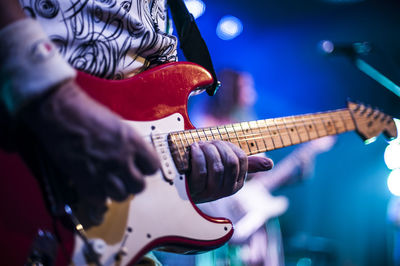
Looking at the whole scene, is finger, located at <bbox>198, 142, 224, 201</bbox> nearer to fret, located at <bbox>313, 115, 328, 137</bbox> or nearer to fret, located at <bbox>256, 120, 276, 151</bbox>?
fret, located at <bbox>256, 120, 276, 151</bbox>

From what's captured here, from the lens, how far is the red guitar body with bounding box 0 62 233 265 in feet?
2.18

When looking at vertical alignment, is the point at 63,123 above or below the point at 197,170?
above

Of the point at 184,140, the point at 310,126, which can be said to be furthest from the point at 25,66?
the point at 310,126

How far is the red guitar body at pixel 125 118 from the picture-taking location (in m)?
0.66

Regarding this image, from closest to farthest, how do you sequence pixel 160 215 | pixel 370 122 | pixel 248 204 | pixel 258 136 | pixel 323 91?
pixel 160 215 → pixel 258 136 → pixel 370 122 → pixel 248 204 → pixel 323 91

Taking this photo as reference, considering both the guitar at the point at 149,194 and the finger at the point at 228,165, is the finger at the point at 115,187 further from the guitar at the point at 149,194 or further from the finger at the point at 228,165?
the finger at the point at 228,165

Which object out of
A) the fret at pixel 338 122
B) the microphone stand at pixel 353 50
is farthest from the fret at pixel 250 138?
the microphone stand at pixel 353 50

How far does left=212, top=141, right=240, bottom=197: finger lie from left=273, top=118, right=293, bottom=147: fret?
0.38 meters

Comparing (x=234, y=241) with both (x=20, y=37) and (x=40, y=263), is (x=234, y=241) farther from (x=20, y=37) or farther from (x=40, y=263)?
(x=20, y=37)

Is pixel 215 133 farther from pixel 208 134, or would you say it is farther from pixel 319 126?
pixel 319 126

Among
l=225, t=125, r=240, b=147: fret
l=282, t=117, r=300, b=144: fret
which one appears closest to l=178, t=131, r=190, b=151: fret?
l=225, t=125, r=240, b=147: fret

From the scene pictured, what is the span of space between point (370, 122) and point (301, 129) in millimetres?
660

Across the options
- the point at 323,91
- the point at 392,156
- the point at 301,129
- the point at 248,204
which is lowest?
the point at 392,156

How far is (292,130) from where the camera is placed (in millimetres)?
1336
